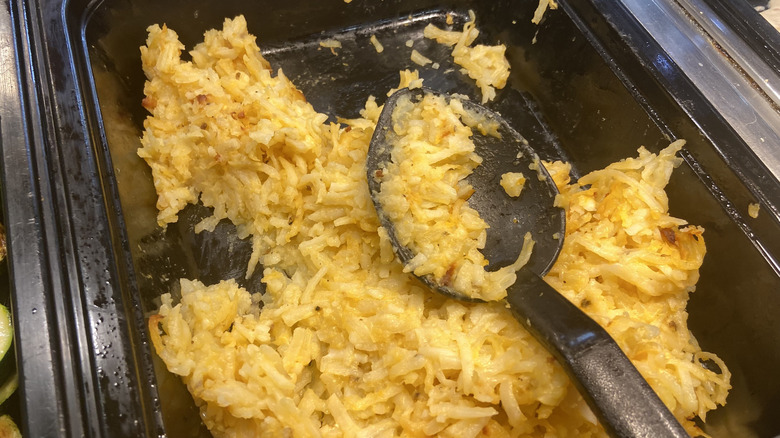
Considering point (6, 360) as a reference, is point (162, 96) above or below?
above

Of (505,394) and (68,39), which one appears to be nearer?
(505,394)

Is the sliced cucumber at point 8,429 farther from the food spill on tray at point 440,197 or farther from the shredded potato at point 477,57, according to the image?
the shredded potato at point 477,57

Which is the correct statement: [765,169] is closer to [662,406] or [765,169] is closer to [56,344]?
[662,406]

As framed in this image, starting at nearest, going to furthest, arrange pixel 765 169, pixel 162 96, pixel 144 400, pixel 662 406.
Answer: pixel 662 406 < pixel 144 400 < pixel 765 169 < pixel 162 96

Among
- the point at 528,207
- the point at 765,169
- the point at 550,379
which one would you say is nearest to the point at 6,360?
the point at 550,379

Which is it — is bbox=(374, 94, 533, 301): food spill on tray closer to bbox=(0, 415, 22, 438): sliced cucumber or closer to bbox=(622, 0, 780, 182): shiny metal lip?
bbox=(622, 0, 780, 182): shiny metal lip

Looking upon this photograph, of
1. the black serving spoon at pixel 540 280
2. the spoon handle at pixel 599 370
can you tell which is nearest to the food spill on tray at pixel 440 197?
the black serving spoon at pixel 540 280

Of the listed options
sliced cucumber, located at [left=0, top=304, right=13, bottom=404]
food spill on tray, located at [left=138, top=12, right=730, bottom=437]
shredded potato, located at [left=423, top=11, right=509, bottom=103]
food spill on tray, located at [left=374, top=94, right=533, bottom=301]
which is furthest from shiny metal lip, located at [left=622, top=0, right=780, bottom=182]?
sliced cucumber, located at [left=0, top=304, right=13, bottom=404]
